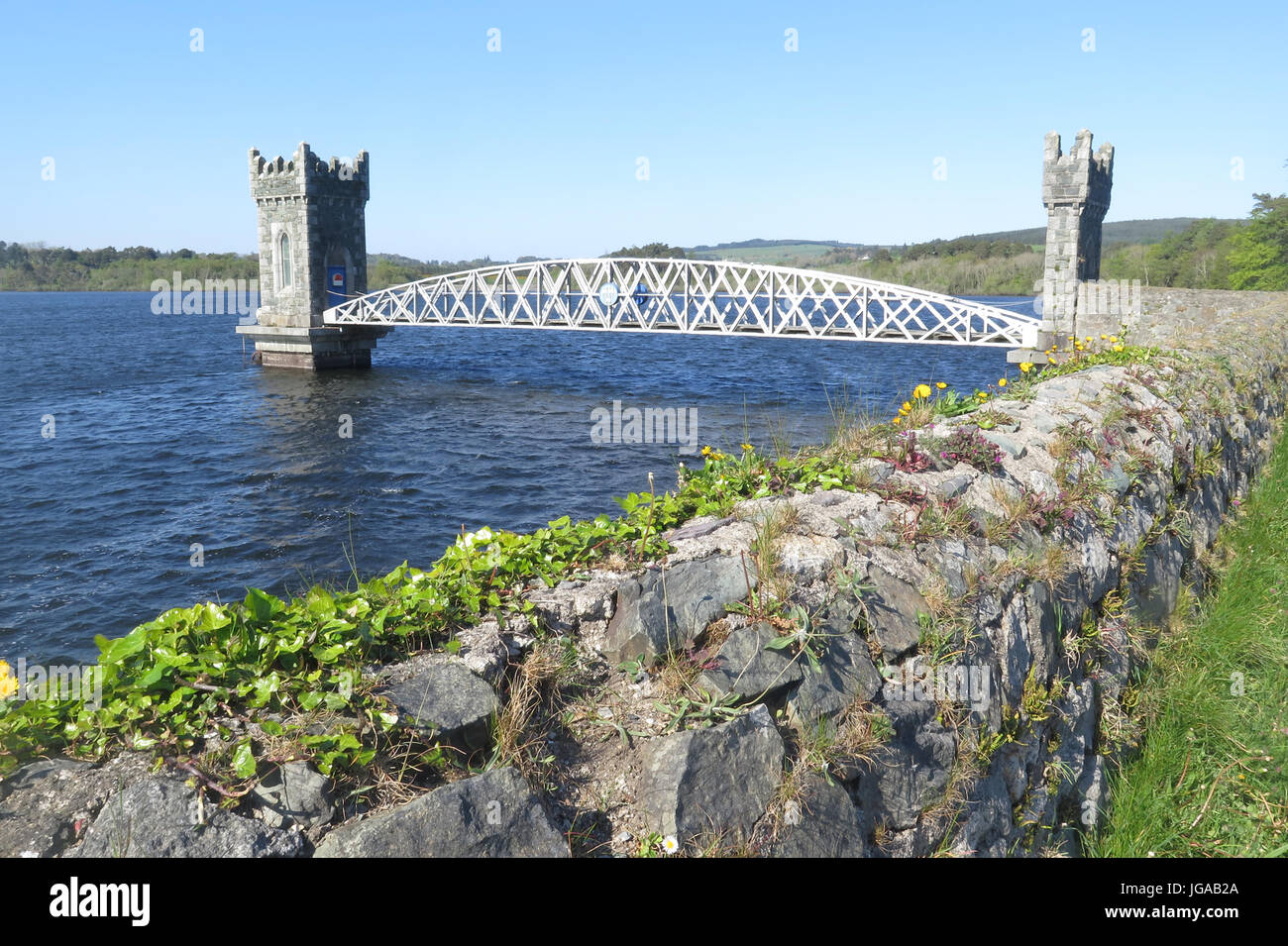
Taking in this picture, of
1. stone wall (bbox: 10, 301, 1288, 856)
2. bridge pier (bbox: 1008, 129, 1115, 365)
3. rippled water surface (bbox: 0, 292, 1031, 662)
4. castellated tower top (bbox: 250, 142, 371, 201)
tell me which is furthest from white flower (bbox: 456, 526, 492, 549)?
castellated tower top (bbox: 250, 142, 371, 201)

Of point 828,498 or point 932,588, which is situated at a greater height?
point 828,498

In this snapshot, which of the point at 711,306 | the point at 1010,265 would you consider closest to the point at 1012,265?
the point at 1010,265

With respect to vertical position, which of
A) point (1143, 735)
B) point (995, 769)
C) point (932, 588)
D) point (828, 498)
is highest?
point (828, 498)

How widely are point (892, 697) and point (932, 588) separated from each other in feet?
1.85

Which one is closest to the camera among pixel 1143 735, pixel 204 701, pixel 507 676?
pixel 204 701

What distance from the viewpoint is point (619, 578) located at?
11.7 feet

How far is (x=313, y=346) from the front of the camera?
43.2m

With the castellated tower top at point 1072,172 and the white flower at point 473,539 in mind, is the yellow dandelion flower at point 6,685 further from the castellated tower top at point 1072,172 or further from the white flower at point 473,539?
the castellated tower top at point 1072,172

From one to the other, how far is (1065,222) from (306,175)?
33260 millimetres

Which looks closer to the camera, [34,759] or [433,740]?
[34,759]

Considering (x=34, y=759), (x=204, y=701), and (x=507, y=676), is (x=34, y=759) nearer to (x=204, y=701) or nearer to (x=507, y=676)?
(x=204, y=701)

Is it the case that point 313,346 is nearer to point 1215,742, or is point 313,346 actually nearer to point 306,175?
point 306,175

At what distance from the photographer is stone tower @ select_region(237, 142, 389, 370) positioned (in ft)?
142
